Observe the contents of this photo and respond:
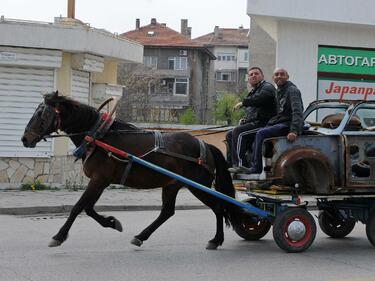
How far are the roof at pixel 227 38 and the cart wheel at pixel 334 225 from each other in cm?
7762

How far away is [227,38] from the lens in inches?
3620

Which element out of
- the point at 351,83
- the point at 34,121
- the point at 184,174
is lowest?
the point at 184,174

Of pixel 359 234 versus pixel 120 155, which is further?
pixel 359 234

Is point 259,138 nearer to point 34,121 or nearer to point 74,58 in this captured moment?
point 34,121

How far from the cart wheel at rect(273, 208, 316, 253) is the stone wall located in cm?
911

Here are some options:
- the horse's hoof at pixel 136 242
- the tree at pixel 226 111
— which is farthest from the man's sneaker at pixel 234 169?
the tree at pixel 226 111

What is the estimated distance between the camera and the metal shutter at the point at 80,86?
17.2 meters

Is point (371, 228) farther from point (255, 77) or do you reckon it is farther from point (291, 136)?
point (255, 77)

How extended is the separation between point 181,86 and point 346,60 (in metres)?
46.8

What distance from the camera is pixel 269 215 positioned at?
9.02 metres

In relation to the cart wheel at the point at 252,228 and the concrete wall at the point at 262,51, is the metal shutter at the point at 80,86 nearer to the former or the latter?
the cart wheel at the point at 252,228

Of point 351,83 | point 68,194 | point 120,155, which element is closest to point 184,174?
point 120,155

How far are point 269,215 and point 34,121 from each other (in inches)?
130

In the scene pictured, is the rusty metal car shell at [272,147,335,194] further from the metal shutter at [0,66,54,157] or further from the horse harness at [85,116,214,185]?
the metal shutter at [0,66,54,157]
